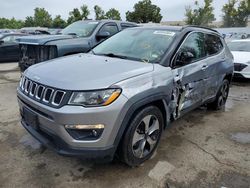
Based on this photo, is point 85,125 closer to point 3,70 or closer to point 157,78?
point 157,78

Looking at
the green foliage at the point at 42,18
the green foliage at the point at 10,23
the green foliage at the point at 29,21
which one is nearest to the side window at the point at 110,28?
the green foliage at the point at 42,18

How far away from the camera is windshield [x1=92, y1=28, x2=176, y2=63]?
11.1ft

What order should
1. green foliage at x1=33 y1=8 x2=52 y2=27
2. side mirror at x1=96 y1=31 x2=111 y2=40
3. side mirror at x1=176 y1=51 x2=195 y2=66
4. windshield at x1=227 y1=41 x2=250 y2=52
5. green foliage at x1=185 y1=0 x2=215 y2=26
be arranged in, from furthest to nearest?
green foliage at x1=33 y1=8 x2=52 y2=27 → green foliage at x1=185 y1=0 x2=215 y2=26 → windshield at x1=227 y1=41 x2=250 y2=52 → side mirror at x1=96 y1=31 x2=111 y2=40 → side mirror at x1=176 y1=51 x2=195 y2=66

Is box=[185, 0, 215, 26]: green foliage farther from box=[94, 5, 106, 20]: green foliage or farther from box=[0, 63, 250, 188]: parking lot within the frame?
box=[0, 63, 250, 188]: parking lot

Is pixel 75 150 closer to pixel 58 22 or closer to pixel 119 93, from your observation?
pixel 119 93

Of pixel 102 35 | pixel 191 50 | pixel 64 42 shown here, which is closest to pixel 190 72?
pixel 191 50

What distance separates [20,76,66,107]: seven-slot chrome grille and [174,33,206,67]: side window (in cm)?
165

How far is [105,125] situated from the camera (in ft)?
8.03

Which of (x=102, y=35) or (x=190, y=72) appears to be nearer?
(x=190, y=72)

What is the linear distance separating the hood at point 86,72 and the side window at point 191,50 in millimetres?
588

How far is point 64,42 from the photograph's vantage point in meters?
5.96

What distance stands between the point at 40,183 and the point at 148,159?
52.5 inches

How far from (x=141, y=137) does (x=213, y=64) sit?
85.6 inches

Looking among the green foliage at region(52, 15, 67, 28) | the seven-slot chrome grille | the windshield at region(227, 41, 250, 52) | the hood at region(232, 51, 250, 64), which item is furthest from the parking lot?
the green foliage at region(52, 15, 67, 28)
